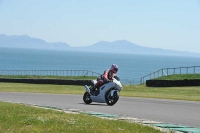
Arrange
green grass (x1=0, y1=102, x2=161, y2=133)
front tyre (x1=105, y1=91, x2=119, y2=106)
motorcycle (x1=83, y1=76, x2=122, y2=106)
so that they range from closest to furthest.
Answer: green grass (x1=0, y1=102, x2=161, y2=133) < motorcycle (x1=83, y1=76, x2=122, y2=106) < front tyre (x1=105, y1=91, x2=119, y2=106)

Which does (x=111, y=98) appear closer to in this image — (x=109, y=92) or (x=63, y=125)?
(x=109, y=92)

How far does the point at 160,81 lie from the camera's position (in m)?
38.2

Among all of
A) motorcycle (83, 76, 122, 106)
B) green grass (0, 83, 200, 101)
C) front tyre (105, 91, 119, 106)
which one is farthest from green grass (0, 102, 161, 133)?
green grass (0, 83, 200, 101)

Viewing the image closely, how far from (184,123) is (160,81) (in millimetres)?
25348

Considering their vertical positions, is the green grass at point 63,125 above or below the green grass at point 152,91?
above

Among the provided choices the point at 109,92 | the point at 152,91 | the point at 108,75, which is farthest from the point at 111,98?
the point at 152,91

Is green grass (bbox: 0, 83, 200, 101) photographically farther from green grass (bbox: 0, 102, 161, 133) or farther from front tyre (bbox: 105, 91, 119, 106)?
green grass (bbox: 0, 102, 161, 133)

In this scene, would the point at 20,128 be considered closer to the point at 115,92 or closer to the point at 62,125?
the point at 62,125

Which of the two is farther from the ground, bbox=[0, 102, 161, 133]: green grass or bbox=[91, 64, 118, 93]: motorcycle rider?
bbox=[91, 64, 118, 93]: motorcycle rider

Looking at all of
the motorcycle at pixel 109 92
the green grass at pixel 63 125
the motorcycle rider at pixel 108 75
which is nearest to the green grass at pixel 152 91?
the motorcycle at pixel 109 92

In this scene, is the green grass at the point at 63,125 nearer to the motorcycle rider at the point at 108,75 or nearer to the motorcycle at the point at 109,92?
the motorcycle rider at the point at 108,75

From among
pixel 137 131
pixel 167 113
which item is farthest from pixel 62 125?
pixel 167 113

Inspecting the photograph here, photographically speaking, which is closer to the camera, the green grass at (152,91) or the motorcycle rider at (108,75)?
the motorcycle rider at (108,75)

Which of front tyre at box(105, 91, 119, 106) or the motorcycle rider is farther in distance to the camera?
front tyre at box(105, 91, 119, 106)
